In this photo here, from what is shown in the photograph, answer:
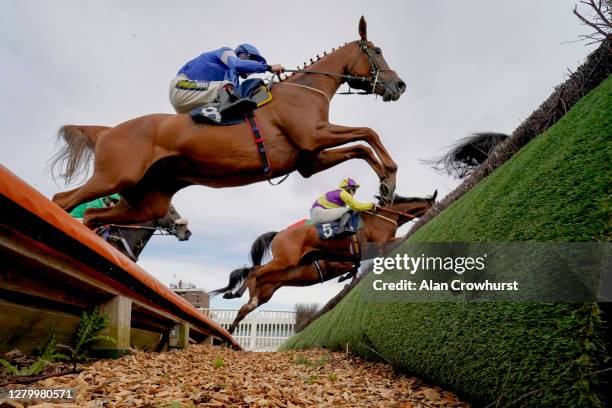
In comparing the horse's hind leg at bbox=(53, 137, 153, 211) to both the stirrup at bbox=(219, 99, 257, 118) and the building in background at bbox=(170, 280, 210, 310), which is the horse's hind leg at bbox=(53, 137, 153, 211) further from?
the building in background at bbox=(170, 280, 210, 310)

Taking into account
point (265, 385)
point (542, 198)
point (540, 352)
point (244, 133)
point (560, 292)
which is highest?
point (244, 133)

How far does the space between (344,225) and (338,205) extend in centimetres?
43

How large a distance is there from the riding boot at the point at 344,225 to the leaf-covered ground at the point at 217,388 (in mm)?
4500

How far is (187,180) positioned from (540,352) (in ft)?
11.2

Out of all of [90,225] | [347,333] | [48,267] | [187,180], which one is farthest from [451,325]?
[90,225]

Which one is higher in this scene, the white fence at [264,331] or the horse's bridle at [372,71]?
the horse's bridle at [372,71]

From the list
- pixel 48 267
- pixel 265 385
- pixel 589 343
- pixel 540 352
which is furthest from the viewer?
pixel 265 385

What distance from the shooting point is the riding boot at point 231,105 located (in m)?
3.90

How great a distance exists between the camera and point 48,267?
6.19ft

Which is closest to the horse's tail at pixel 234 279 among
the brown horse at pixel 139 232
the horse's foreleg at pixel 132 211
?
the brown horse at pixel 139 232

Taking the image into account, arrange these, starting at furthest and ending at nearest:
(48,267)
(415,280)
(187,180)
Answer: (187,180), (415,280), (48,267)

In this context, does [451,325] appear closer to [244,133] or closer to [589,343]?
[589,343]

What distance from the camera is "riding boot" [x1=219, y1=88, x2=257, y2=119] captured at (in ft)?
12.8

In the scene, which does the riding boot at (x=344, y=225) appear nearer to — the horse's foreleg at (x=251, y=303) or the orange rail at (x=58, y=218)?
the horse's foreleg at (x=251, y=303)
